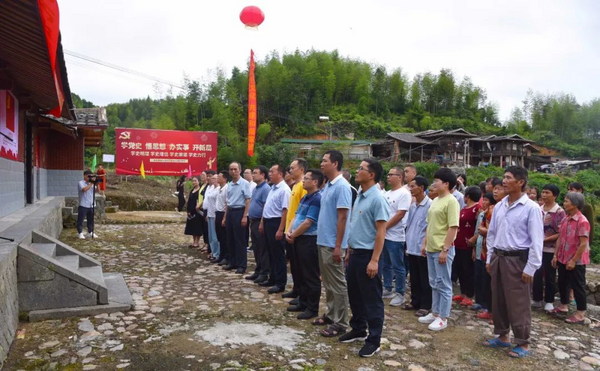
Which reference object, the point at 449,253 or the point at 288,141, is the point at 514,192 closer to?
the point at 449,253

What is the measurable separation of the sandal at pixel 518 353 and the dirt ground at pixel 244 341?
0.22ft

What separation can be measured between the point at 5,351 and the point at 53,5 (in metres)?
2.82

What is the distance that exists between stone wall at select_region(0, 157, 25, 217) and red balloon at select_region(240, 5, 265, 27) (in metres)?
6.18

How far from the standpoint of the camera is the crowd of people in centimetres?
386

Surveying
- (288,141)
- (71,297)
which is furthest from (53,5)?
(288,141)

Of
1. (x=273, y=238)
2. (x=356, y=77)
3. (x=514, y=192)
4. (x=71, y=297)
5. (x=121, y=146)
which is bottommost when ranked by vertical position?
(x=71, y=297)

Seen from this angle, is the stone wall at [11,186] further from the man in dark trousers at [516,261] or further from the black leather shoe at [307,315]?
the man in dark trousers at [516,261]

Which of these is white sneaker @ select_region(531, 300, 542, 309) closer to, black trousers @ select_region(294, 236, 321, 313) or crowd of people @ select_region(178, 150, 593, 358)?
crowd of people @ select_region(178, 150, 593, 358)

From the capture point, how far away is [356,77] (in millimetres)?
68000

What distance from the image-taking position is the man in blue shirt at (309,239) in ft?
15.7

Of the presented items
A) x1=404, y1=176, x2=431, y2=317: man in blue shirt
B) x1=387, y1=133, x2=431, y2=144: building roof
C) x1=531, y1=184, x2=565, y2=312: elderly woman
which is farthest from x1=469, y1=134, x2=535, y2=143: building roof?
x1=404, y1=176, x2=431, y2=317: man in blue shirt

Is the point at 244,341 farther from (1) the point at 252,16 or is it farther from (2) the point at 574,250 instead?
(1) the point at 252,16

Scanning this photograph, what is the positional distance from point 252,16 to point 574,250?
8943 millimetres

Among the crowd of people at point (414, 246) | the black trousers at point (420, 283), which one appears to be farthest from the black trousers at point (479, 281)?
the black trousers at point (420, 283)
